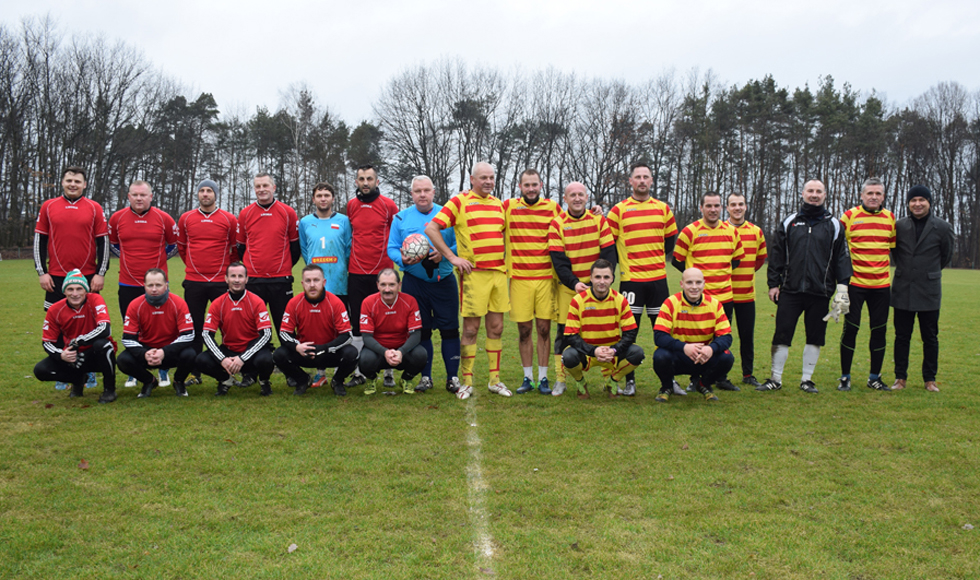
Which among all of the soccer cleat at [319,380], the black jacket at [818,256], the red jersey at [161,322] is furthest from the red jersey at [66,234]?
the black jacket at [818,256]

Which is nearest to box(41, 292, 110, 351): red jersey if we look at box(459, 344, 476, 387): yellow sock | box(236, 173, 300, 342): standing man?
box(236, 173, 300, 342): standing man

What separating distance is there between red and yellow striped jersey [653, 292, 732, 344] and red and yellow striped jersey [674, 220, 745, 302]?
66 cm

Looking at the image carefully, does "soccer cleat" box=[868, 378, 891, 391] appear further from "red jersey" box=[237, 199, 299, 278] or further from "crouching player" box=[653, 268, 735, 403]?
"red jersey" box=[237, 199, 299, 278]

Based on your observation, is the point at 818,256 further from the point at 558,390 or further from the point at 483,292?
the point at 483,292

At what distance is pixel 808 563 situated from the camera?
8.79 ft

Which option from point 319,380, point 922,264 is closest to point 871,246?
point 922,264

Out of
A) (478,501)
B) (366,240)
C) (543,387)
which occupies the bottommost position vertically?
(478,501)

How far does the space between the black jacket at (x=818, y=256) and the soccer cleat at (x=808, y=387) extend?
91 centimetres

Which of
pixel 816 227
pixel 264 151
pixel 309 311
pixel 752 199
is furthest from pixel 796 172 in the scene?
pixel 309 311

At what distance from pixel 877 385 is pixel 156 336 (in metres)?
7.12

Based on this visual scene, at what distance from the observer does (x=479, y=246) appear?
586 centimetres

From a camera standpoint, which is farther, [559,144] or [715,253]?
[559,144]

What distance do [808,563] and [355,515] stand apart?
6.97 feet

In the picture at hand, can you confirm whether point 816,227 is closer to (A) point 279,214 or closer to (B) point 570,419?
(B) point 570,419
